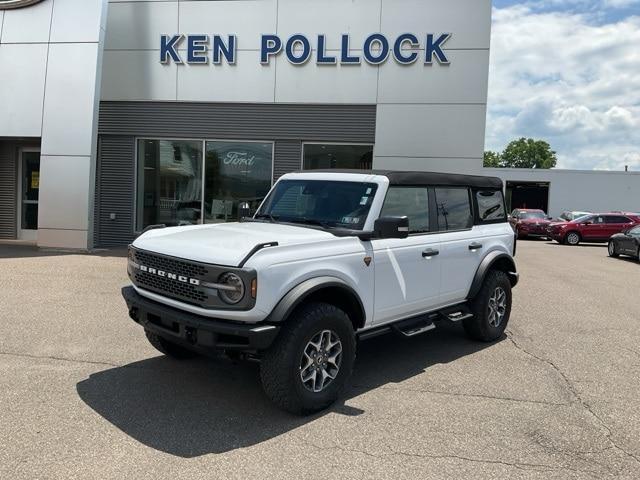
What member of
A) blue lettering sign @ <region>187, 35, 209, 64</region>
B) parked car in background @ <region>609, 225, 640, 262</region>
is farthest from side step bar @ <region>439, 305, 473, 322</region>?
parked car in background @ <region>609, 225, 640, 262</region>

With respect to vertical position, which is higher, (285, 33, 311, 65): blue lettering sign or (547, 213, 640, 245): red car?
(285, 33, 311, 65): blue lettering sign

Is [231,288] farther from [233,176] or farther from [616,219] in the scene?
[616,219]

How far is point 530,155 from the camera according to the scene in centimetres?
11556

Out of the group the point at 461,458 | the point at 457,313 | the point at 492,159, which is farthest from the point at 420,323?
the point at 492,159

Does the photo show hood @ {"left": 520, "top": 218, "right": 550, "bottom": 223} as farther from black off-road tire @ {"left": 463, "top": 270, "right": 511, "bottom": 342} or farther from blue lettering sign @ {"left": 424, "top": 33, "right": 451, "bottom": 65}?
black off-road tire @ {"left": 463, "top": 270, "right": 511, "bottom": 342}

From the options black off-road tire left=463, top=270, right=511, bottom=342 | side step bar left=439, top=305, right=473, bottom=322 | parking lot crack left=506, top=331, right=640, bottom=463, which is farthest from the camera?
black off-road tire left=463, top=270, right=511, bottom=342

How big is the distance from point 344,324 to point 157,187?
1137cm

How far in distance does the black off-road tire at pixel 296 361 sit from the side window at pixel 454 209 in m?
2.02

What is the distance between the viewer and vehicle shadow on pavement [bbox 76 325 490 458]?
371cm

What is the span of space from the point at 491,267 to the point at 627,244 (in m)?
13.7

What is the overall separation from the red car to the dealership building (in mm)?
13851

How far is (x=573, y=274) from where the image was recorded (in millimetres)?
12828

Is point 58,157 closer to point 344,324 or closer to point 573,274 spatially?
point 344,324

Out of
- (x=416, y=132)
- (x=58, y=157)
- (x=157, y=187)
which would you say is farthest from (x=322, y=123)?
(x=58, y=157)
